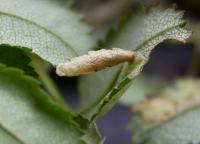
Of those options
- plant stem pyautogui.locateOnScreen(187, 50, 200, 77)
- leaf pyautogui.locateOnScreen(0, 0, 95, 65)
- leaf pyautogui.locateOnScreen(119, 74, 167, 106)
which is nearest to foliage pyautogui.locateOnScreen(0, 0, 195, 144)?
leaf pyautogui.locateOnScreen(0, 0, 95, 65)

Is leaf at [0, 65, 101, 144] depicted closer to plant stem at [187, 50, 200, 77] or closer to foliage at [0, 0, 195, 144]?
foliage at [0, 0, 195, 144]

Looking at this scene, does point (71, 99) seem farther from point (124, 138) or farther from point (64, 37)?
point (64, 37)

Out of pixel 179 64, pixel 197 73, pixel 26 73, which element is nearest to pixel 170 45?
pixel 179 64

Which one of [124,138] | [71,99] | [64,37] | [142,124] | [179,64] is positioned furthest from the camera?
[179,64]

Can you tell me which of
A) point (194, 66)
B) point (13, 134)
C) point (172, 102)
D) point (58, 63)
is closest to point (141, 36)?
point (58, 63)

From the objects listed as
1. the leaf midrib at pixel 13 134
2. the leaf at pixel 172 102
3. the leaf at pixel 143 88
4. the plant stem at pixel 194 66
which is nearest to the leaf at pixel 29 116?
the leaf midrib at pixel 13 134

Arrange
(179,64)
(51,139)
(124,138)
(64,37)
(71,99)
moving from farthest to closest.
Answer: (179,64) → (71,99) → (124,138) → (64,37) → (51,139)
